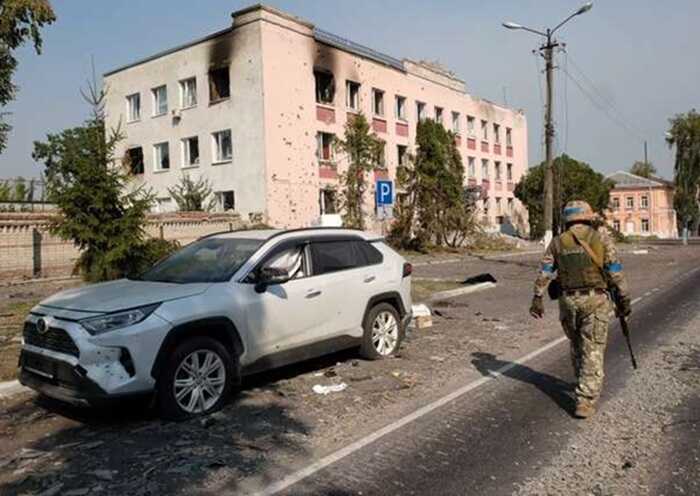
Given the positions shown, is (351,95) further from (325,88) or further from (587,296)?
(587,296)

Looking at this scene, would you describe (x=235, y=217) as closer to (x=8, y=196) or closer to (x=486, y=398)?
(x=8, y=196)

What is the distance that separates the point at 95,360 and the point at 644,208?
3709 inches

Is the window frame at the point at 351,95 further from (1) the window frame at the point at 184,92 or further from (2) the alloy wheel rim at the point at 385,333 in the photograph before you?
(2) the alloy wheel rim at the point at 385,333

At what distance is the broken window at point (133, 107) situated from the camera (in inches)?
1387

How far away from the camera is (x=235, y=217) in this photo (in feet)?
91.0

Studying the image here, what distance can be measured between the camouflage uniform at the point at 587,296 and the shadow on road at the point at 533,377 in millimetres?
430

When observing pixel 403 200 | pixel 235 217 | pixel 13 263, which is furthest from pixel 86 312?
pixel 403 200

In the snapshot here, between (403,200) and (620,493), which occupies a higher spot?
(403,200)

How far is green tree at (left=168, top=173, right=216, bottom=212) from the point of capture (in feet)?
95.8

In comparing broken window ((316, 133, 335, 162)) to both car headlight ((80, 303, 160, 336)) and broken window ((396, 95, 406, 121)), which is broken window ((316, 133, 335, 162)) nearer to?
broken window ((396, 95, 406, 121))

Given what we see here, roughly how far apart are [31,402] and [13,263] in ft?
44.6

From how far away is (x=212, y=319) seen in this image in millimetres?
5820

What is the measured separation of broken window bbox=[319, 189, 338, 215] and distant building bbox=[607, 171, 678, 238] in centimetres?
6596

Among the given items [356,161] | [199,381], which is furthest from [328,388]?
[356,161]
